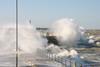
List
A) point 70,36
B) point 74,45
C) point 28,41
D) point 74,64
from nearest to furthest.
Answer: point 74,64
point 28,41
point 74,45
point 70,36

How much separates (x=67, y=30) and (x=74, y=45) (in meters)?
3.48

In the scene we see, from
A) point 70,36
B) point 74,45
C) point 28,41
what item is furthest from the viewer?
point 70,36

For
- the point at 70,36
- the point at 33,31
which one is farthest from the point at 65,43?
the point at 33,31

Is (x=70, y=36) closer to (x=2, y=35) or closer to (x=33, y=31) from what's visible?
(x=33, y=31)

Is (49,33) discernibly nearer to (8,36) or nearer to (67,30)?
(67,30)

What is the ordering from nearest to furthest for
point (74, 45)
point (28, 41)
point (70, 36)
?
point (28, 41), point (74, 45), point (70, 36)

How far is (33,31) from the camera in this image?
96.6 feet

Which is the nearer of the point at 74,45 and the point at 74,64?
the point at 74,64

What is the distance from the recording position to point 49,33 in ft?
110

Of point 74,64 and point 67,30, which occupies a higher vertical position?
point 67,30

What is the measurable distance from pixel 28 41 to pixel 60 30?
6.90 metres

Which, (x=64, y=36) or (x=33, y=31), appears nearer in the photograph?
(x=33, y=31)

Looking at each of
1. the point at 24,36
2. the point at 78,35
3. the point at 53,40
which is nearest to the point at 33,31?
the point at 24,36

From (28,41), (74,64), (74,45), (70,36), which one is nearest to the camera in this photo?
(74,64)
